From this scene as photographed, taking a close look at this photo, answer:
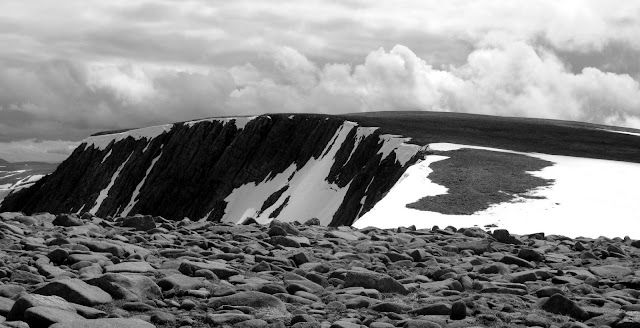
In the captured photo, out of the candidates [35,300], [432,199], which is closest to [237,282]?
[35,300]

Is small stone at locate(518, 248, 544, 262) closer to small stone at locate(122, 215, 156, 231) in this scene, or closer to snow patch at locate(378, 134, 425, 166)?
small stone at locate(122, 215, 156, 231)

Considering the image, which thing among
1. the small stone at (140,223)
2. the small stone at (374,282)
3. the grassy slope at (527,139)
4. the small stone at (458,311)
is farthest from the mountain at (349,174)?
the small stone at (458,311)

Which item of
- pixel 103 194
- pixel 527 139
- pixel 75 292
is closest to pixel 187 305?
pixel 75 292

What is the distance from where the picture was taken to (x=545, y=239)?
18297 mm


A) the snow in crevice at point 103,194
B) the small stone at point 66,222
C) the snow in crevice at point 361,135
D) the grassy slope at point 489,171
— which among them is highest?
the snow in crevice at point 361,135

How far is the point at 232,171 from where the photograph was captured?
266 ft

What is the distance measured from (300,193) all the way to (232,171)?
2124 centimetres

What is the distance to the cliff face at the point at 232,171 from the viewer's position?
2183 inches

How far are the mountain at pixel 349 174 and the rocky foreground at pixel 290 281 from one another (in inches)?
500

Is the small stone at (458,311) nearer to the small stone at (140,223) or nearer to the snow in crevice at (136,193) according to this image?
the small stone at (140,223)

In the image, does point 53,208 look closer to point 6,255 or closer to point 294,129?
point 294,129

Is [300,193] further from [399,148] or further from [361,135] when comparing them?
[399,148]

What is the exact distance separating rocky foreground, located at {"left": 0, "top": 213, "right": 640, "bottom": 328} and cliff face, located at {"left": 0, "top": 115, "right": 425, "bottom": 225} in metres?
31.1

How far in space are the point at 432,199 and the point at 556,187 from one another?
7.77 metres
